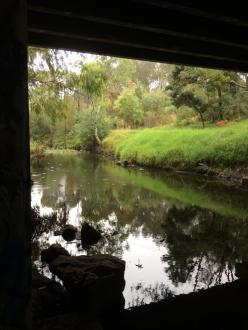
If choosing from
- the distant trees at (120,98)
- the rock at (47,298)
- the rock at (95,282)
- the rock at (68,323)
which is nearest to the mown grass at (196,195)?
the distant trees at (120,98)

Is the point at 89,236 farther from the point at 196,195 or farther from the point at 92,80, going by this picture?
the point at 196,195

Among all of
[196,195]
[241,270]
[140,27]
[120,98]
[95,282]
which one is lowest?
[241,270]

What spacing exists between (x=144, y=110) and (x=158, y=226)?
34.5m

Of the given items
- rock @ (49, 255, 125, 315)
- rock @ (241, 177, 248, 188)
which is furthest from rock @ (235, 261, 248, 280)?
rock @ (241, 177, 248, 188)

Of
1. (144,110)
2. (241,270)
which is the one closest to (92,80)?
(241,270)

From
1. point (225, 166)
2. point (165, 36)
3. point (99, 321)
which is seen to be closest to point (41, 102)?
point (165, 36)

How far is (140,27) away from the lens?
5590mm

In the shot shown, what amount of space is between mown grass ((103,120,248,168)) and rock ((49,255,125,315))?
14.0 meters

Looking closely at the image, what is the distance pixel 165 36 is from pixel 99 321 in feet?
16.3

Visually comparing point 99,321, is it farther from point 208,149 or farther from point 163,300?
point 208,149

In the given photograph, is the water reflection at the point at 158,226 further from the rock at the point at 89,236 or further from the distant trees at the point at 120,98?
the distant trees at the point at 120,98

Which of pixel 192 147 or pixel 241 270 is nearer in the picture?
pixel 241 270

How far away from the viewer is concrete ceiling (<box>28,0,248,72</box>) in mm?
5012

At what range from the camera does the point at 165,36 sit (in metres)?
6.70
